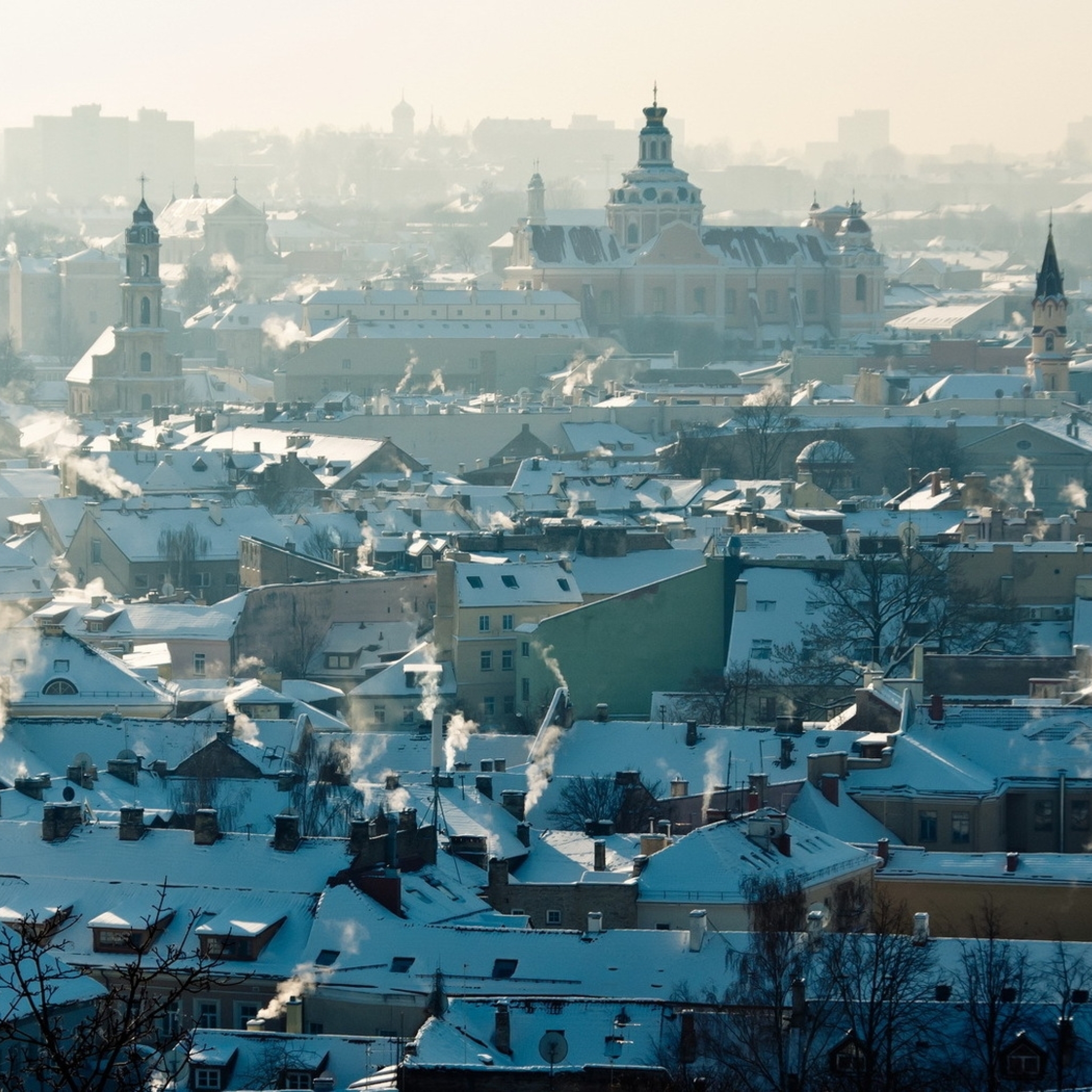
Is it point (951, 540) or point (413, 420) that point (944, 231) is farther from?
point (951, 540)

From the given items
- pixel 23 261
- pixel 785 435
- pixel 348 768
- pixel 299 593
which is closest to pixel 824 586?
pixel 299 593

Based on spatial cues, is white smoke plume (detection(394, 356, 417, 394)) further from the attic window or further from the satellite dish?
the satellite dish

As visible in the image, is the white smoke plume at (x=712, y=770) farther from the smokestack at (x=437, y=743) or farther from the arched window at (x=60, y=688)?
the arched window at (x=60, y=688)

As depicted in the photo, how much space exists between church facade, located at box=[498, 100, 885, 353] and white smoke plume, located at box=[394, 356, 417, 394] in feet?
37.3

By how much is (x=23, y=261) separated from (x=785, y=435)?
50577mm

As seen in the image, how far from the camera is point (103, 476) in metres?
58.0

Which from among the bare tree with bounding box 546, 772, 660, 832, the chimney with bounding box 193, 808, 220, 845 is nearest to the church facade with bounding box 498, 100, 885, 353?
the bare tree with bounding box 546, 772, 660, 832

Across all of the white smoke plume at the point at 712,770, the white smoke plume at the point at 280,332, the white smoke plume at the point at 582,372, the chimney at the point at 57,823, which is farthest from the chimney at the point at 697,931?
the white smoke plume at the point at 280,332

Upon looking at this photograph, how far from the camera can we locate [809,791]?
2752 cm

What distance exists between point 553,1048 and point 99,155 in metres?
178

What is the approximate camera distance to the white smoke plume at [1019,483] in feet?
188

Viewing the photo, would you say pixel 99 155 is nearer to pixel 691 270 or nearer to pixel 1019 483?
pixel 691 270

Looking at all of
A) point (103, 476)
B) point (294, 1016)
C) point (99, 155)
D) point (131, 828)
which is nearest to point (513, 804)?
point (131, 828)

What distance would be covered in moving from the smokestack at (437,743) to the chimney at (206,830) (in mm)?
5152
